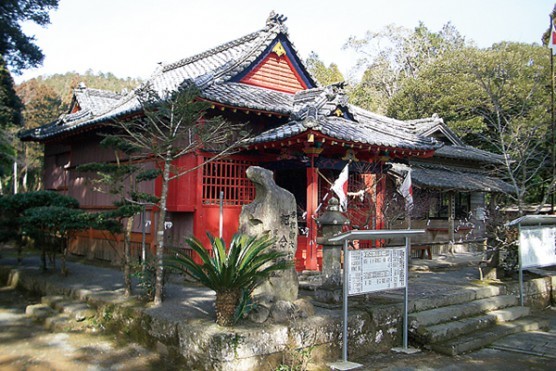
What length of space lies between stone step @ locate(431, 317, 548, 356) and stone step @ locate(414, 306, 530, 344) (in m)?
0.08

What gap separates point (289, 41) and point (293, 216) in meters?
8.24

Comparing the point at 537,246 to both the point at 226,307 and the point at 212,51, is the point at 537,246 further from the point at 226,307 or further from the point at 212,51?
the point at 212,51

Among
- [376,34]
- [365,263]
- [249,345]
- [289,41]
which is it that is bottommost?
[249,345]

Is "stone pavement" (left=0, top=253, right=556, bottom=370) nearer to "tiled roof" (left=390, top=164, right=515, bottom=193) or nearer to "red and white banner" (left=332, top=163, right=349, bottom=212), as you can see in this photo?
"red and white banner" (left=332, top=163, right=349, bottom=212)

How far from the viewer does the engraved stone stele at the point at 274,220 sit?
691cm

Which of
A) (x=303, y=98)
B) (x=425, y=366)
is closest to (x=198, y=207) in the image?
(x=303, y=98)

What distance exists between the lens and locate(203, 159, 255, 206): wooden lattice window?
11305 millimetres

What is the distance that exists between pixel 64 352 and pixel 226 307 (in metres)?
2.80

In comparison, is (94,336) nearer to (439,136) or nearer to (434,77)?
(439,136)

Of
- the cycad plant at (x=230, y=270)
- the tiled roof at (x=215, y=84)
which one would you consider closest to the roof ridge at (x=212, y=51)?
the tiled roof at (x=215, y=84)

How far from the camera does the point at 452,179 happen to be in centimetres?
1991

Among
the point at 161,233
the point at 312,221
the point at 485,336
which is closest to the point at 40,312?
the point at 161,233

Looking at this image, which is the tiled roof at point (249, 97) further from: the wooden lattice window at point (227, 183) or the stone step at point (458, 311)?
the stone step at point (458, 311)

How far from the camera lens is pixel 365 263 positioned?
6691 millimetres
